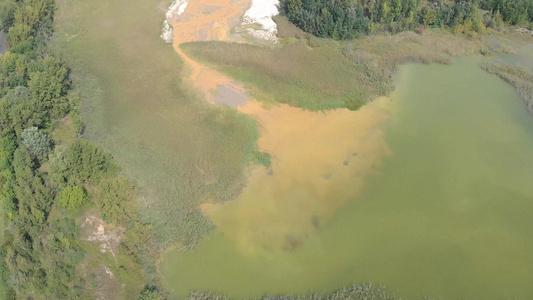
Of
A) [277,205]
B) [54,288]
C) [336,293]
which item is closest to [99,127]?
[54,288]

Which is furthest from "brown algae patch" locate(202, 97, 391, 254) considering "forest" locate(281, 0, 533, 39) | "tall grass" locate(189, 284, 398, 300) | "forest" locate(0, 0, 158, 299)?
"forest" locate(281, 0, 533, 39)

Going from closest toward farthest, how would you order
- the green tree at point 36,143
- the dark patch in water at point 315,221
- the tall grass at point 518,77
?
the dark patch in water at point 315,221 → the green tree at point 36,143 → the tall grass at point 518,77

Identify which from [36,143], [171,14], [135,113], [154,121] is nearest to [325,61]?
[154,121]

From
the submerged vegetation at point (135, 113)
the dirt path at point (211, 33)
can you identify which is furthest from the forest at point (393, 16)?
the dirt path at point (211, 33)

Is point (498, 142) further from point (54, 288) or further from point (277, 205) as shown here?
point (54, 288)

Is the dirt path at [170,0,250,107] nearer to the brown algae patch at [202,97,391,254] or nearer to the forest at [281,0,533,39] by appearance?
the brown algae patch at [202,97,391,254]

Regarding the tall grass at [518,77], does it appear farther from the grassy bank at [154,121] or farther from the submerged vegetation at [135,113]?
the grassy bank at [154,121]
